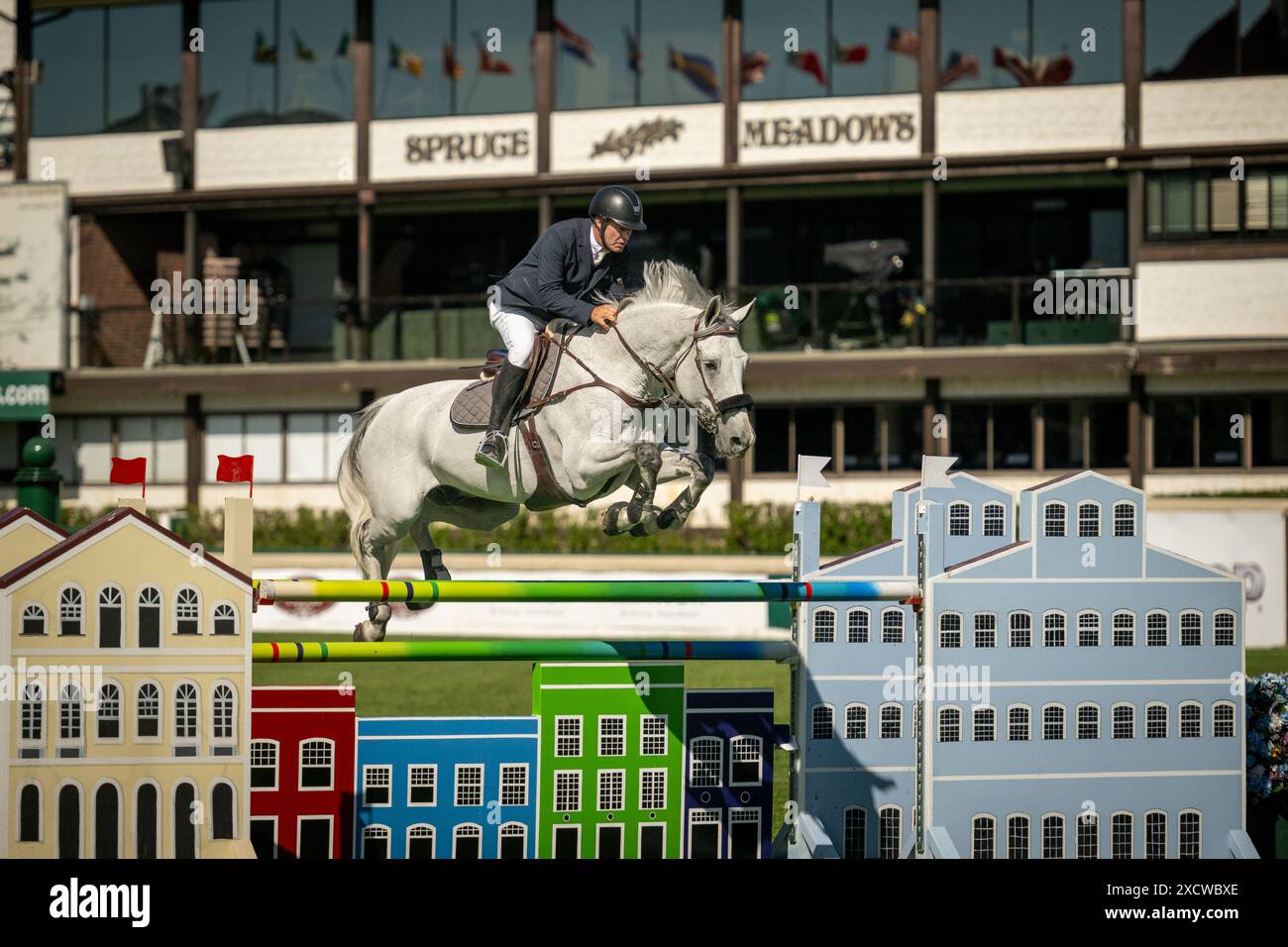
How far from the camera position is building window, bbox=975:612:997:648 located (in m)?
6.11

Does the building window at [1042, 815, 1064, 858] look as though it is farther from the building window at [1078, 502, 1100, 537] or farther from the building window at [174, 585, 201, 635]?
the building window at [174, 585, 201, 635]

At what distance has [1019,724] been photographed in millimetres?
6145

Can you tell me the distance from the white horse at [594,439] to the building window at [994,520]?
1142 mm

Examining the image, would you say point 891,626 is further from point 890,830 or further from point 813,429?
point 813,429

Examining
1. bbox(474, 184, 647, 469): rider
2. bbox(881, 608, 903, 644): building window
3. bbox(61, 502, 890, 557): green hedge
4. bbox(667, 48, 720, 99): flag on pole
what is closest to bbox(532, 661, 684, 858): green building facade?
bbox(881, 608, 903, 644): building window

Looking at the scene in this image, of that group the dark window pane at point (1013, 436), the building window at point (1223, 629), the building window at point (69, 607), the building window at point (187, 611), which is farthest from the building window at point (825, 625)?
the dark window pane at point (1013, 436)

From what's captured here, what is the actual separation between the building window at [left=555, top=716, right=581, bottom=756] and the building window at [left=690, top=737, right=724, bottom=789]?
493 millimetres

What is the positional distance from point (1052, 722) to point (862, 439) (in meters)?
18.6

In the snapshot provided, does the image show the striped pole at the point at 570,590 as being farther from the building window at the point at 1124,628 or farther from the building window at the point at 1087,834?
the building window at the point at 1087,834

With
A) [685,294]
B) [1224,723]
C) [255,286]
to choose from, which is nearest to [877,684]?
[1224,723]

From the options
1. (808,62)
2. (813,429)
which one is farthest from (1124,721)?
(808,62)

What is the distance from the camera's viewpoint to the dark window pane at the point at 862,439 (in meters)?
24.5

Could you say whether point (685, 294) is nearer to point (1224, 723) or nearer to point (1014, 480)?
point (1224, 723)

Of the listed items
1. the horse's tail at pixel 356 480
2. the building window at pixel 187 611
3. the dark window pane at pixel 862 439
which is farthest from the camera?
the dark window pane at pixel 862 439
